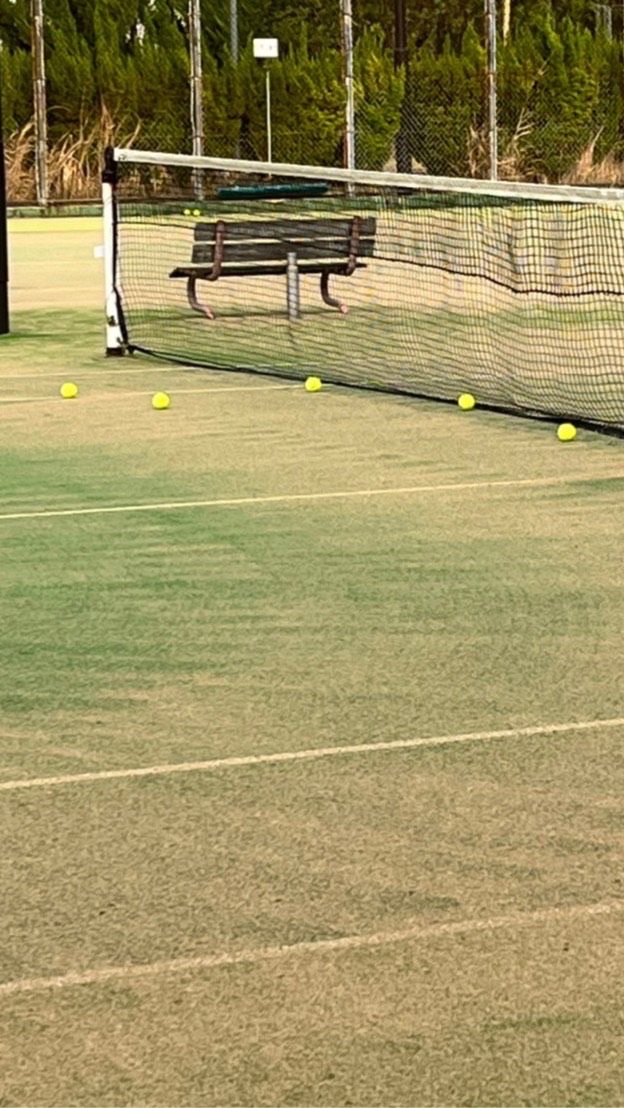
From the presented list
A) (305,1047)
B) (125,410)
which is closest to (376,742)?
(305,1047)

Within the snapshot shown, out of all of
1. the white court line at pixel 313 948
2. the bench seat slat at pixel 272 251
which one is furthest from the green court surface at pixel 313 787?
the bench seat slat at pixel 272 251

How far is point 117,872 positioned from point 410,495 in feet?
17.2

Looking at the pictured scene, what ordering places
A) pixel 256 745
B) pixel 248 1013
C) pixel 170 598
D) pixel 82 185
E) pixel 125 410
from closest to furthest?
pixel 248 1013 → pixel 256 745 → pixel 170 598 → pixel 125 410 → pixel 82 185

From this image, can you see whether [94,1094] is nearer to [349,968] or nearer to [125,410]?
[349,968]

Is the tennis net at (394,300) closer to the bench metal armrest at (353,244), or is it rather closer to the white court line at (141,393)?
the bench metal armrest at (353,244)

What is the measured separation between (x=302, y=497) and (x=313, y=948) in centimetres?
564

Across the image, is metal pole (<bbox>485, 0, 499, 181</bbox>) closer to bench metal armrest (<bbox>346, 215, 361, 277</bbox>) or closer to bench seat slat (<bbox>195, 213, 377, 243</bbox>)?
bench seat slat (<bbox>195, 213, 377, 243</bbox>)

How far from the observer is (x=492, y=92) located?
127ft

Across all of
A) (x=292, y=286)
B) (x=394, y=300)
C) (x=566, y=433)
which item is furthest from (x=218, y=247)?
(x=566, y=433)

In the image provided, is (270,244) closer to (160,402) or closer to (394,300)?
(394,300)

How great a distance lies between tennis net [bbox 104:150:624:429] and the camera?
46.5ft

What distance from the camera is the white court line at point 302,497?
9.79m

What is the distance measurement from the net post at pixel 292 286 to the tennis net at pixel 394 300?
0.02 m

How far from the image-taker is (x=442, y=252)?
23516mm
